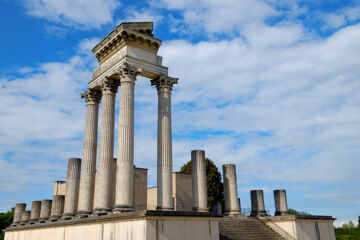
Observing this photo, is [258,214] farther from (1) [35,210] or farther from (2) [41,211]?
(1) [35,210]

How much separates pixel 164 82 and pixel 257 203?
1367cm

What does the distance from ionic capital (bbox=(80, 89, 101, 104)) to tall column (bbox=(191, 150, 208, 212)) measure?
29.0 ft

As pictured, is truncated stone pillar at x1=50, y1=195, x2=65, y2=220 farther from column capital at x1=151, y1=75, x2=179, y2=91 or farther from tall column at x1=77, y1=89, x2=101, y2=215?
column capital at x1=151, y1=75, x2=179, y2=91

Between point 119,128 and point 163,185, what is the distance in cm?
481

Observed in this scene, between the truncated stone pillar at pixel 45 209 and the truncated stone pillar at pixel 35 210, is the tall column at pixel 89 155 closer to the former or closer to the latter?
the truncated stone pillar at pixel 45 209

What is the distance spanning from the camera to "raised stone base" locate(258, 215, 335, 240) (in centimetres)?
2325

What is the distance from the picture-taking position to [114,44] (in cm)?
2386

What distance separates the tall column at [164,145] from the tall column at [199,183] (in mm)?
2330

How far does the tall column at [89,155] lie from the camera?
23250 millimetres

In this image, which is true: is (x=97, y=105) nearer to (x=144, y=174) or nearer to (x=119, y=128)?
(x=119, y=128)

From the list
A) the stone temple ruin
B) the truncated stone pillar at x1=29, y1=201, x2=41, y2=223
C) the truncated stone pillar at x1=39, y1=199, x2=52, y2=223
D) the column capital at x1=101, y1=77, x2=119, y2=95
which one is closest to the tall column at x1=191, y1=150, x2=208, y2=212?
the stone temple ruin

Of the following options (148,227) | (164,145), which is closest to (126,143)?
(164,145)

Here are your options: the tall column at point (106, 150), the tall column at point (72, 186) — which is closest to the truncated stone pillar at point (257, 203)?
the tall column at point (106, 150)

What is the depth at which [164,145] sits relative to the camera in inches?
885
